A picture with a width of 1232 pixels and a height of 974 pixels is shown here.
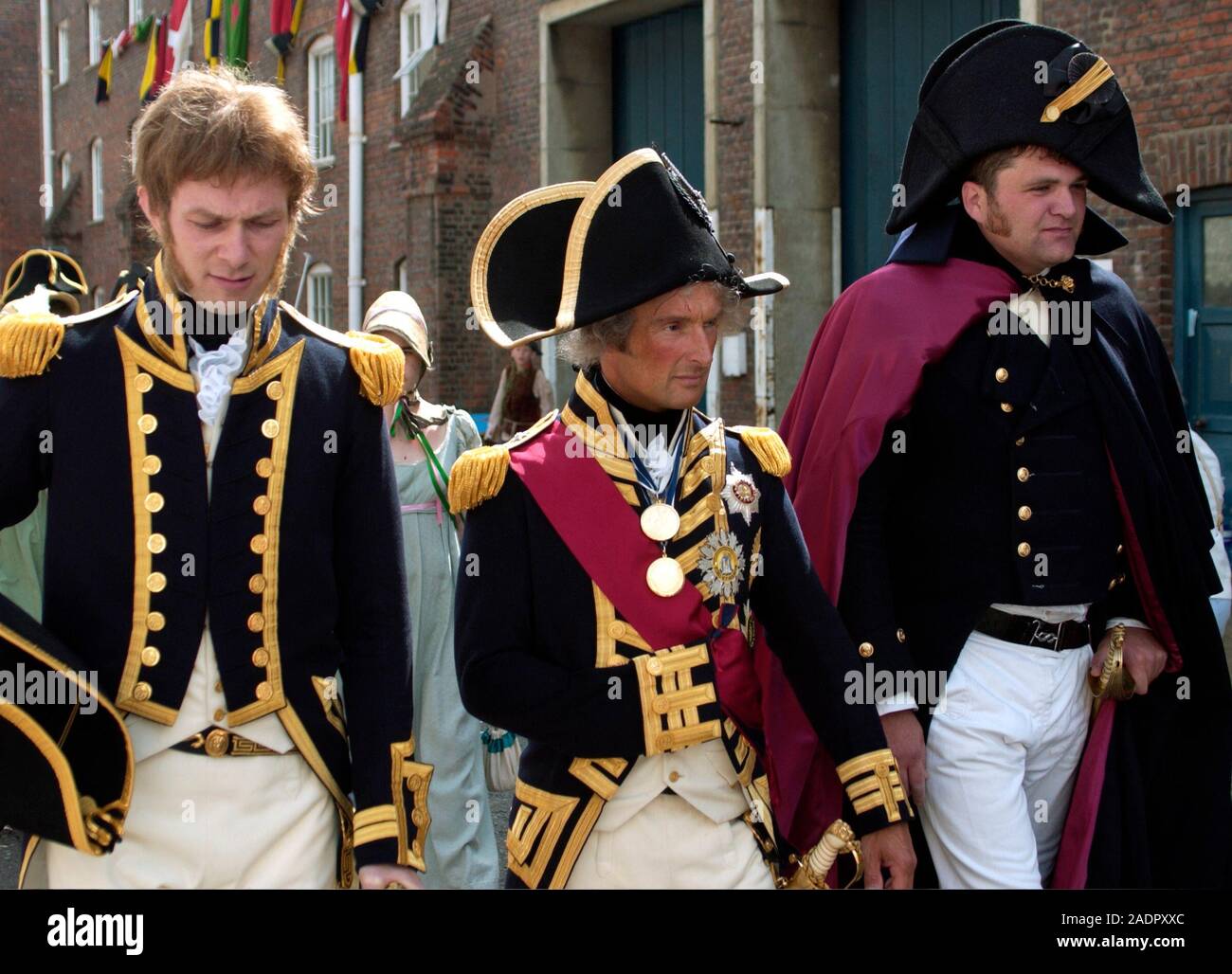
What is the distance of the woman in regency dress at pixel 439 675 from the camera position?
5.79 metres

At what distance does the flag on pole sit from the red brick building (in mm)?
4116

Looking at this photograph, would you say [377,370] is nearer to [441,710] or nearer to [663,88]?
[441,710]

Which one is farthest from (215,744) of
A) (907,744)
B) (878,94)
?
(878,94)

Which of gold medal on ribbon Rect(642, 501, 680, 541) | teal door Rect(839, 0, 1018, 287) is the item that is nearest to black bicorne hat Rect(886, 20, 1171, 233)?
gold medal on ribbon Rect(642, 501, 680, 541)

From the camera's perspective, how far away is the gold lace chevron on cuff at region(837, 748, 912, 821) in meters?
3.03

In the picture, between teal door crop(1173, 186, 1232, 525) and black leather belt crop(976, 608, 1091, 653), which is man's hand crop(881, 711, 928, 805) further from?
teal door crop(1173, 186, 1232, 525)

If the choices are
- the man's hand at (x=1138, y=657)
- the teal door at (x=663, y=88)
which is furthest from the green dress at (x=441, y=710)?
the teal door at (x=663, y=88)

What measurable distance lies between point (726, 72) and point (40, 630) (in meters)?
12.2

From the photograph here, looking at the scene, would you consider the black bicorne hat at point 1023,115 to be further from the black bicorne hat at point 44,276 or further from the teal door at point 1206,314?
the teal door at point 1206,314

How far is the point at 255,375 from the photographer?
280cm

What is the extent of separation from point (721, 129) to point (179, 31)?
15492 millimetres

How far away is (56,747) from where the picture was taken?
2.49 metres

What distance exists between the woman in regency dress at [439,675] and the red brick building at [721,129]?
299cm
